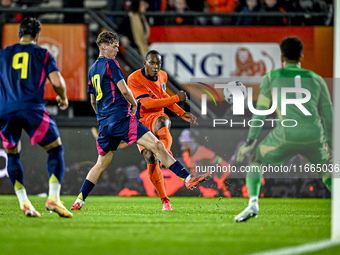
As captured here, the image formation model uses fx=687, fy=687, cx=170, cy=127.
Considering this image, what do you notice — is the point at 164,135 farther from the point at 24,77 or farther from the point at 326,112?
the point at 326,112

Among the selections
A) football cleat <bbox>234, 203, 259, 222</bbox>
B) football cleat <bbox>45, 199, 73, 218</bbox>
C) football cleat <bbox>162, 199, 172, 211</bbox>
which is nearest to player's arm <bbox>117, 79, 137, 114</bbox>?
football cleat <bbox>45, 199, 73, 218</bbox>

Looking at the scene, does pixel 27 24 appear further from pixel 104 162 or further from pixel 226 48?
pixel 226 48

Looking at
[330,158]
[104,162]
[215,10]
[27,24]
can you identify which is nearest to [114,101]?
[104,162]

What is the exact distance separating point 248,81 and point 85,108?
3.00 m

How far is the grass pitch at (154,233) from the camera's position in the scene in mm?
4824

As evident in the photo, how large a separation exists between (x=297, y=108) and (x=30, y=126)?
2.65 m

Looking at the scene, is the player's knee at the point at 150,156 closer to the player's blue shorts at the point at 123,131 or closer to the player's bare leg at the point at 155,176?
the player's bare leg at the point at 155,176

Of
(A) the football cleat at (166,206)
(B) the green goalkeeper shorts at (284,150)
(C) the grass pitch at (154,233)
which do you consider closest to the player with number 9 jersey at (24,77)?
(C) the grass pitch at (154,233)

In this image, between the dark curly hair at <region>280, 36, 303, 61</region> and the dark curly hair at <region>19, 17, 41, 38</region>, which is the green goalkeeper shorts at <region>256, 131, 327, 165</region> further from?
the dark curly hair at <region>19, 17, 41, 38</region>

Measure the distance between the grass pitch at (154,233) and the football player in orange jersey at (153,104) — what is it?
3.29ft

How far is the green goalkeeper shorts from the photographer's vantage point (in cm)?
662

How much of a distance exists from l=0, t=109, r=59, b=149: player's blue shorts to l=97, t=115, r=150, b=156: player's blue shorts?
47.5 inches

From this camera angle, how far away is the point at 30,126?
6.85m

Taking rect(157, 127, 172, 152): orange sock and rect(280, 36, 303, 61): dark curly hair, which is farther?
rect(157, 127, 172, 152): orange sock
